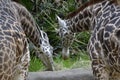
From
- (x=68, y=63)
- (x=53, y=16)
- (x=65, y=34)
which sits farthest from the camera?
(x=53, y=16)

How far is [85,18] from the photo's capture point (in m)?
4.67

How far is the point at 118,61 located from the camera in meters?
3.56

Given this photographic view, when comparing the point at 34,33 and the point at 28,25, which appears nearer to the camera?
the point at 28,25

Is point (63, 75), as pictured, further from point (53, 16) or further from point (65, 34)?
point (53, 16)

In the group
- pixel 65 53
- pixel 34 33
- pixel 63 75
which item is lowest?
pixel 63 75

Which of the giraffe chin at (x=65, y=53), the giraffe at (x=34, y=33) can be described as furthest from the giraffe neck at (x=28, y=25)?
the giraffe chin at (x=65, y=53)

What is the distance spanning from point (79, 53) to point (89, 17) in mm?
2344

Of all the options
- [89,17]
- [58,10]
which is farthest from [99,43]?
[58,10]

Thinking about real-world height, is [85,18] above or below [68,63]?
above

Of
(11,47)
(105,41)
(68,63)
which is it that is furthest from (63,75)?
(11,47)

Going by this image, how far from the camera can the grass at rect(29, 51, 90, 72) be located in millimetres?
5855

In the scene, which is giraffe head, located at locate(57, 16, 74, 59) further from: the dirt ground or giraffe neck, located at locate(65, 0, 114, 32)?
the dirt ground

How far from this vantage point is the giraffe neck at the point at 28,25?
4558 millimetres

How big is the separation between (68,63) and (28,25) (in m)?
1.51
